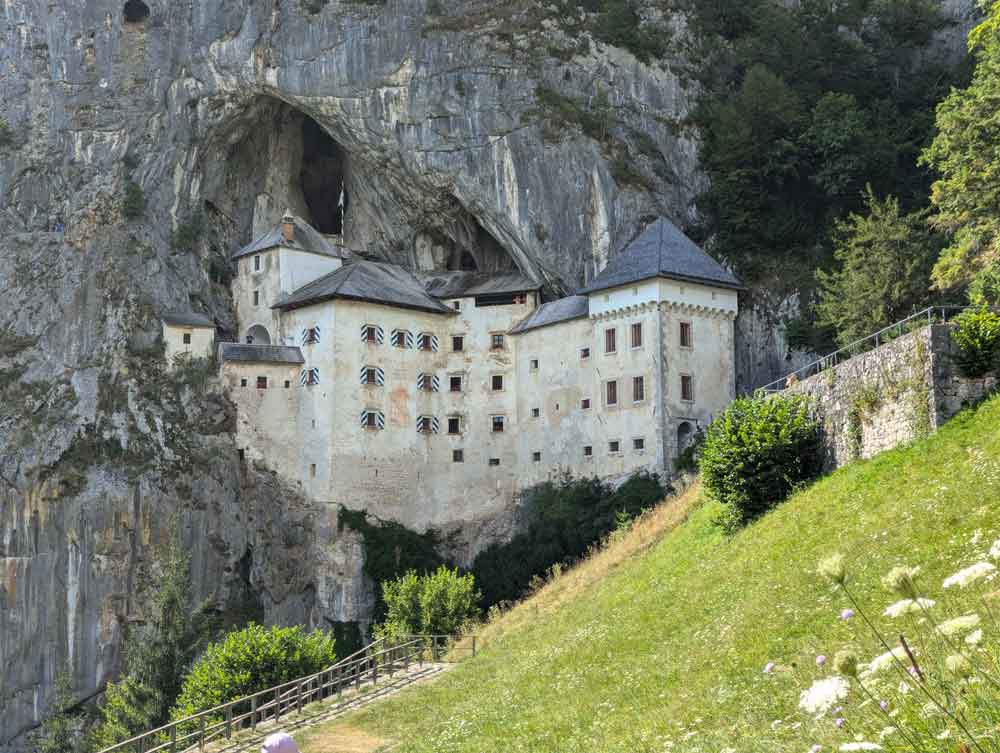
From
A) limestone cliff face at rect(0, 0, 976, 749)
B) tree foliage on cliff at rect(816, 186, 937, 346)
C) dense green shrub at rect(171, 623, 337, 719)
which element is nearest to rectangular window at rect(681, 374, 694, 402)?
limestone cliff face at rect(0, 0, 976, 749)

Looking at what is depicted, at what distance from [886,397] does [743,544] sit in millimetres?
5005

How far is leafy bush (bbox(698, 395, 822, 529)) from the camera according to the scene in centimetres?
3650

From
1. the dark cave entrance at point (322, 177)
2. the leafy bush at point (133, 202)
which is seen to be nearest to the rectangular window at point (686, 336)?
the dark cave entrance at point (322, 177)

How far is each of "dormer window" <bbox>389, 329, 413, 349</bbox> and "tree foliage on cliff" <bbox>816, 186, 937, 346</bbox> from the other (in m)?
20.1

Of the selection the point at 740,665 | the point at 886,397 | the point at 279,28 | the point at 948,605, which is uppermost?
the point at 279,28

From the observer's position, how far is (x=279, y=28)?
7138 cm

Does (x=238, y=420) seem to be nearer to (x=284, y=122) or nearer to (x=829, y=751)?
(x=284, y=122)

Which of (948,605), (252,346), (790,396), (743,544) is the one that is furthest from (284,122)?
(948,605)

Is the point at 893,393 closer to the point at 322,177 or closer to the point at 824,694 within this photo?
the point at 824,694

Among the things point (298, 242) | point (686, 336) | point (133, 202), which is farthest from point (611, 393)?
point (133, 202)

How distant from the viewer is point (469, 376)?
6706 cm

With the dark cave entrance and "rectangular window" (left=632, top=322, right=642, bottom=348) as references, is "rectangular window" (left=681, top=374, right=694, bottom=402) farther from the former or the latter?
the dark cave entrance

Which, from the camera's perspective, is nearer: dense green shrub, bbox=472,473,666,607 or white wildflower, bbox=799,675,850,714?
white wildflower, bbox=799,675,850,714

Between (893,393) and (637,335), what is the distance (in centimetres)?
2924
